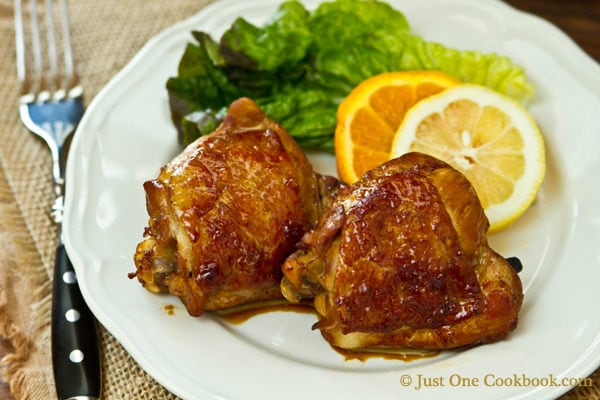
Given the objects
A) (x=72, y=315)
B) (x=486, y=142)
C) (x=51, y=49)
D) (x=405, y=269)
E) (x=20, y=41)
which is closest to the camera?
(x=405, y=269)

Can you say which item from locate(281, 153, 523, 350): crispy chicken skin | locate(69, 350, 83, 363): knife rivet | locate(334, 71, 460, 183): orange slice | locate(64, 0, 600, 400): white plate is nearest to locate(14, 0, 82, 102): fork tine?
locate(64, 0, 600, 400): white plate

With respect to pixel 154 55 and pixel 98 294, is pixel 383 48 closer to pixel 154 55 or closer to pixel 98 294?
pixel 154 55

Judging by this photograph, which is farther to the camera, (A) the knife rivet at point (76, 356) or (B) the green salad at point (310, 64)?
(B) the green salad at point (310, 64)

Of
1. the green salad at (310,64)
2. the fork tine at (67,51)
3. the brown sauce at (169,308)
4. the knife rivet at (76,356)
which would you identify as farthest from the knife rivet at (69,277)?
the fork tine at (67,51)

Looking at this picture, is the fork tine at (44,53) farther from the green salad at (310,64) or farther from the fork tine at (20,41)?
the green salad at (310,64)

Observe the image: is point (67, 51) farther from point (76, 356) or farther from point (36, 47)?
point (76, 356)

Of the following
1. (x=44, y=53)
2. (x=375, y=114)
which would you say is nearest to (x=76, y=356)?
(x=375, y=114)

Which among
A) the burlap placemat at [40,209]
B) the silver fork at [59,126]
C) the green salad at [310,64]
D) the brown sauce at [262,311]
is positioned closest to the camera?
the silver fork at [59,126]
